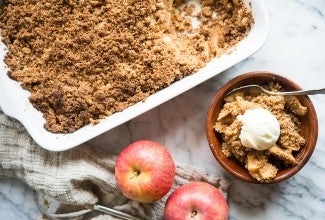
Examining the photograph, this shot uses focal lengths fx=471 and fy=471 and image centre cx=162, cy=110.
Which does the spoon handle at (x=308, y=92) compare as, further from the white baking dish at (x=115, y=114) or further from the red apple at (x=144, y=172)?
the red apple at (x=144, y=172)

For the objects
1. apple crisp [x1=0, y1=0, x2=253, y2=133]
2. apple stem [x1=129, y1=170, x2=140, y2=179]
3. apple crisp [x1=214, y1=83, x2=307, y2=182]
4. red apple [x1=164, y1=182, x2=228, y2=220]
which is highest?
apple crisp [x1=0, y1=0, x2=253, y2=133]

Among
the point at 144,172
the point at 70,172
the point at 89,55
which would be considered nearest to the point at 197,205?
the point at 144,172

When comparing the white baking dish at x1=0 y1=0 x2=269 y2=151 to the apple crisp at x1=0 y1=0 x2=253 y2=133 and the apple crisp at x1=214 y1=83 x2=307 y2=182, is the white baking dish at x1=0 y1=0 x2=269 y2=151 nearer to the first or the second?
the apple crisp at x1=0 y1=0 x2=253 y2=133

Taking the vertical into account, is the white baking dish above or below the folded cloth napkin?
above

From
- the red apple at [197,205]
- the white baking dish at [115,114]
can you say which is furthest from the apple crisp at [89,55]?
the red apple at [197,205]

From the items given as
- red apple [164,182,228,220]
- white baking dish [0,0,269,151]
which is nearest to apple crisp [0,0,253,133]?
white baking dish [0,0,269,151]

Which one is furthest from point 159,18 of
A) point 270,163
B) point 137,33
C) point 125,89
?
point 270,163
